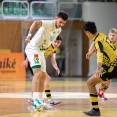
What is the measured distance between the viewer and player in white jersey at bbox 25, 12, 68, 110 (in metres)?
9.03

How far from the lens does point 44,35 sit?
940 centimetres

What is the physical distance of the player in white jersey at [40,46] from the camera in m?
9.03

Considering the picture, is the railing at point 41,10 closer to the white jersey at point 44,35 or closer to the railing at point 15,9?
the railing at point 15,9

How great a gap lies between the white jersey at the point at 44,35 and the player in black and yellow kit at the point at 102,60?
1.32 m

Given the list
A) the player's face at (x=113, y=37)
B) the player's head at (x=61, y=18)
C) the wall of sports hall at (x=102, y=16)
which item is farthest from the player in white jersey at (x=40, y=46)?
the wall of sports hall at (x=102, y=16)

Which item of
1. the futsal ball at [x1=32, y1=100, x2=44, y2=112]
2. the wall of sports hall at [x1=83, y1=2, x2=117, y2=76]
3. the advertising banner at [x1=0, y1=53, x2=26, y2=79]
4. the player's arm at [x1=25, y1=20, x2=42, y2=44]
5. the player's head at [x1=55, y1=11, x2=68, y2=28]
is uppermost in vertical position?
the player's head at [x1=55, y1=11, x2=68, y2=28]

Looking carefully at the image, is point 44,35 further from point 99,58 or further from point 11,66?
point 11,66

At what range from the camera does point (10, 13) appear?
28.2m

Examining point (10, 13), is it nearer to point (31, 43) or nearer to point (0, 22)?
point (0, 22)

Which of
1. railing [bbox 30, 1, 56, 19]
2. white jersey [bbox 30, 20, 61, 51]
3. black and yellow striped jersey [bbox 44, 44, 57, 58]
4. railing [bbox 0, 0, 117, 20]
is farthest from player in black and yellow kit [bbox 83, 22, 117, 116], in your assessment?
railing [bbox 30, 1, 56, 19]

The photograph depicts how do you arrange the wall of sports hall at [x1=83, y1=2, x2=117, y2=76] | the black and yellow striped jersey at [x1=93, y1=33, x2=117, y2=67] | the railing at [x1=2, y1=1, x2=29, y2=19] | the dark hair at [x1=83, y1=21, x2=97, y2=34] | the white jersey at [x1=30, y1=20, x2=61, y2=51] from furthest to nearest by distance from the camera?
the wall of sports hall at [x1=83, y1=2, x2=117, y2=76], the railing at [x1=2, y1=1, x2=29, y2=19], the white jersey at [x1=30, y1=20, x2=61, y2=51], the dark hair at [x1=83, y1=21, x2=97, y2=34], the black and yellow striped jersey at [x1=93, y1=33, x2=117, y2=67]

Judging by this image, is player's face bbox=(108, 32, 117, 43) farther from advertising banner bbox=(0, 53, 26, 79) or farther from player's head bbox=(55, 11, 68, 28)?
advertising banner bbox=(0, 53, 26, 79)

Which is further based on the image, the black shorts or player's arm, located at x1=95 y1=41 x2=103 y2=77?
the black shorts

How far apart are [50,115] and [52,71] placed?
76.2ft
